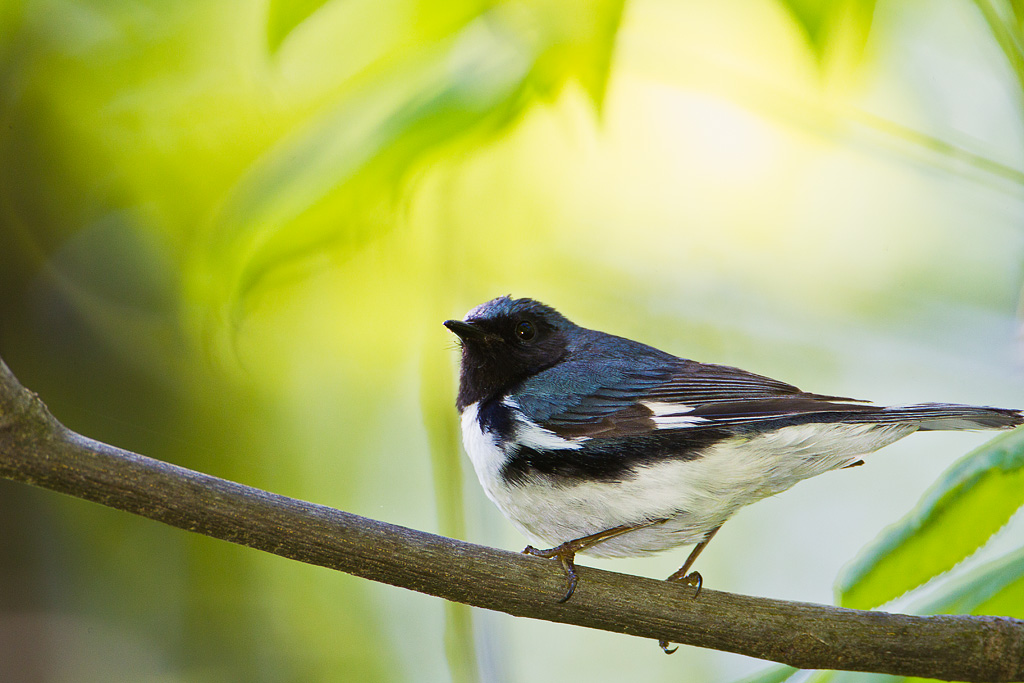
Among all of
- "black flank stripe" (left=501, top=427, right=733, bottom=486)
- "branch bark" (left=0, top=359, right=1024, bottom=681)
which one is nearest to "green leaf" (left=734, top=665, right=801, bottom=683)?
"branch bark" (left=0, top=359, right=1024, bottom=681)

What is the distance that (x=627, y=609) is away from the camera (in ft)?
2.85

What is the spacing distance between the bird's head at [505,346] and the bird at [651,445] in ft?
0.16

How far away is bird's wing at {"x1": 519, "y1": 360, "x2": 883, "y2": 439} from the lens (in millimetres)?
926

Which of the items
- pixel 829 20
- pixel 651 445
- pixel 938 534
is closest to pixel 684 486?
pixel 651 445

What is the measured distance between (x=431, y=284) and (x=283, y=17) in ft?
2.51

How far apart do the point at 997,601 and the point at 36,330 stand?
1.67 m

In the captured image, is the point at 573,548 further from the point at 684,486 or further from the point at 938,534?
the point at 938,534

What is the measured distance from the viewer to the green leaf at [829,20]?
0.83m

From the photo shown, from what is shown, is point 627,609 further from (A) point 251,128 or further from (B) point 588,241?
(A) point 251,128

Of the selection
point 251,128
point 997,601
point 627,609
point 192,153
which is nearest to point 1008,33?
point 997,601

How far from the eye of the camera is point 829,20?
34.2 inches

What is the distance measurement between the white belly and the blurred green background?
11.7 inches

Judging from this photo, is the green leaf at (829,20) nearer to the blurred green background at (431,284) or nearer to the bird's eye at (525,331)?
the blurred green background at (431,284)

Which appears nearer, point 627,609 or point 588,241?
point 627,609
